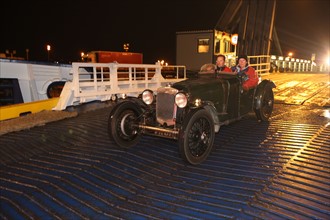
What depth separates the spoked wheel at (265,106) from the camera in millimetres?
6097

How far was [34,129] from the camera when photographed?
5.92 m

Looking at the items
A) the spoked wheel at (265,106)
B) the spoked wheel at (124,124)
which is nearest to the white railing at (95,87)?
the spoked wheel at (124,124)

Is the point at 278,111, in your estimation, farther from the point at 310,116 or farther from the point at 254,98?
the point at 254,98

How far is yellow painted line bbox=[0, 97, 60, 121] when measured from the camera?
714 cm

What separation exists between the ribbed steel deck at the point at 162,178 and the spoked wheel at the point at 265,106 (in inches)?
31.5

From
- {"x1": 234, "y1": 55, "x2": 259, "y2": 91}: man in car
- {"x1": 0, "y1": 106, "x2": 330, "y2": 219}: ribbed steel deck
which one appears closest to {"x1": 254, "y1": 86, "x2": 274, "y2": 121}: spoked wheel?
{"x1": 234, "y1": 55, "x2": 259, "y2": 91}: man in car

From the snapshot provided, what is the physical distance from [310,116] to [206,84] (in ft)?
12.4

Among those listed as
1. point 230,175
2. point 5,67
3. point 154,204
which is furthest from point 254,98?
point 5,67

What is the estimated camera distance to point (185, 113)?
13.7ft

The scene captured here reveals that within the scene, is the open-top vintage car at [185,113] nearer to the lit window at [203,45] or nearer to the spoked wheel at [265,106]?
the spoked wheel at [265,106]

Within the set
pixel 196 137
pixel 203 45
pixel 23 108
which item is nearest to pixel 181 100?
pixel 196 137

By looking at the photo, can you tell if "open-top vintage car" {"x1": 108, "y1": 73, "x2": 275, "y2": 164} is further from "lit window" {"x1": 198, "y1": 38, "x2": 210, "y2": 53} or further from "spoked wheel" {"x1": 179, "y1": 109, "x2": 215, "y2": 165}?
"lit window" {"x1": 198, "y1": 38, "x2": 210, "y2": 53}

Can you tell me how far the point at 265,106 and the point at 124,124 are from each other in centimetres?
362

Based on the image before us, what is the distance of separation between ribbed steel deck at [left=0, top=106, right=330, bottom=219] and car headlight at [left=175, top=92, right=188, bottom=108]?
877 millimetres
